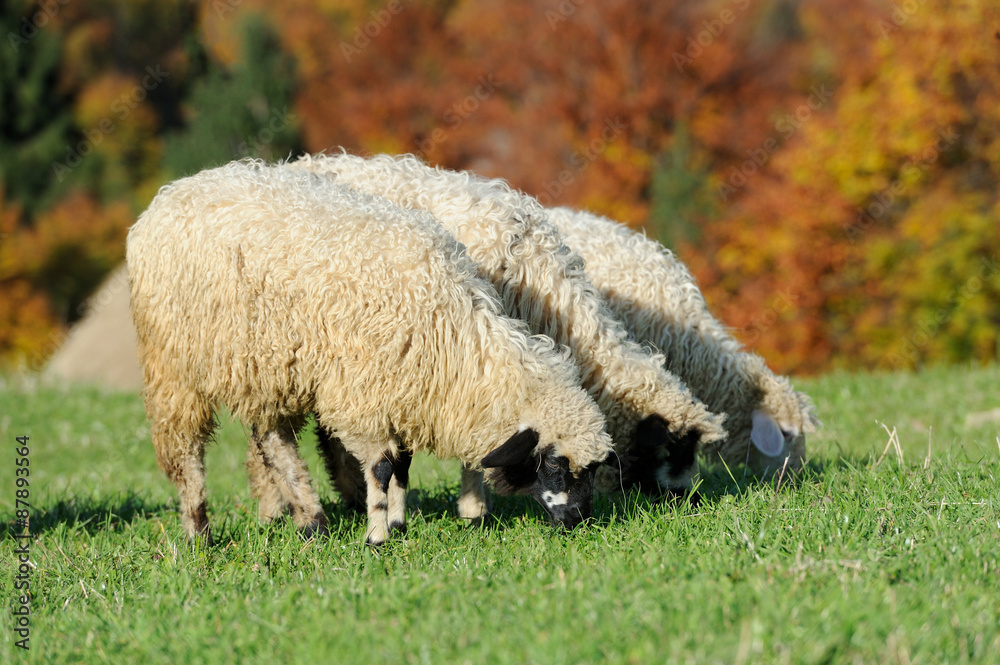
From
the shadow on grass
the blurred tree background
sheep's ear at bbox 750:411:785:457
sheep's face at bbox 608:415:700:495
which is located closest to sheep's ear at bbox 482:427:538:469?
sheep's face at bbox 608:415:700:495

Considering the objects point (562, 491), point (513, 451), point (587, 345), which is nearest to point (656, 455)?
point (587, 345)

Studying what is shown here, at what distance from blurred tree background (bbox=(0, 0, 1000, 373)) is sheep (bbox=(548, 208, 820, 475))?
20.6 feet

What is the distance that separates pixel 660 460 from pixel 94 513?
10.8 feet

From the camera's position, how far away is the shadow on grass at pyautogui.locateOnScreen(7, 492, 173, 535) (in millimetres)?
5082

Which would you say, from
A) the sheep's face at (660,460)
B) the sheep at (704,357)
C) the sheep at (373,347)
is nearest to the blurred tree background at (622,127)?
the sheep at (704,357)

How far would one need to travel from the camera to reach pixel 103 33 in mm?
30859

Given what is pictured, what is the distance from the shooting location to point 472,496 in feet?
16.6

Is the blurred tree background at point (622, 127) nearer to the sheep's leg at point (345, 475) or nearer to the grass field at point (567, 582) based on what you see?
the sheep's leg at point (345, 475)

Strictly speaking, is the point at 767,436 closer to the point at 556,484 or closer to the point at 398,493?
the point at 556,484

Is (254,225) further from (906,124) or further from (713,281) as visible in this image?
(713,281)

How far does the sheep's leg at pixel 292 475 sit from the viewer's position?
4.68 metres

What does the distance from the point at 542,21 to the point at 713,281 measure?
1084 centimetres

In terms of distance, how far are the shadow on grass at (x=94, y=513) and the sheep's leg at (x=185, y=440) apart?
474 mm

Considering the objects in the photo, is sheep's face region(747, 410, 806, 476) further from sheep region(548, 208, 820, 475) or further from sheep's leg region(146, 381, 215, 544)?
sheep's leg region(146, 381, 215, 544)
